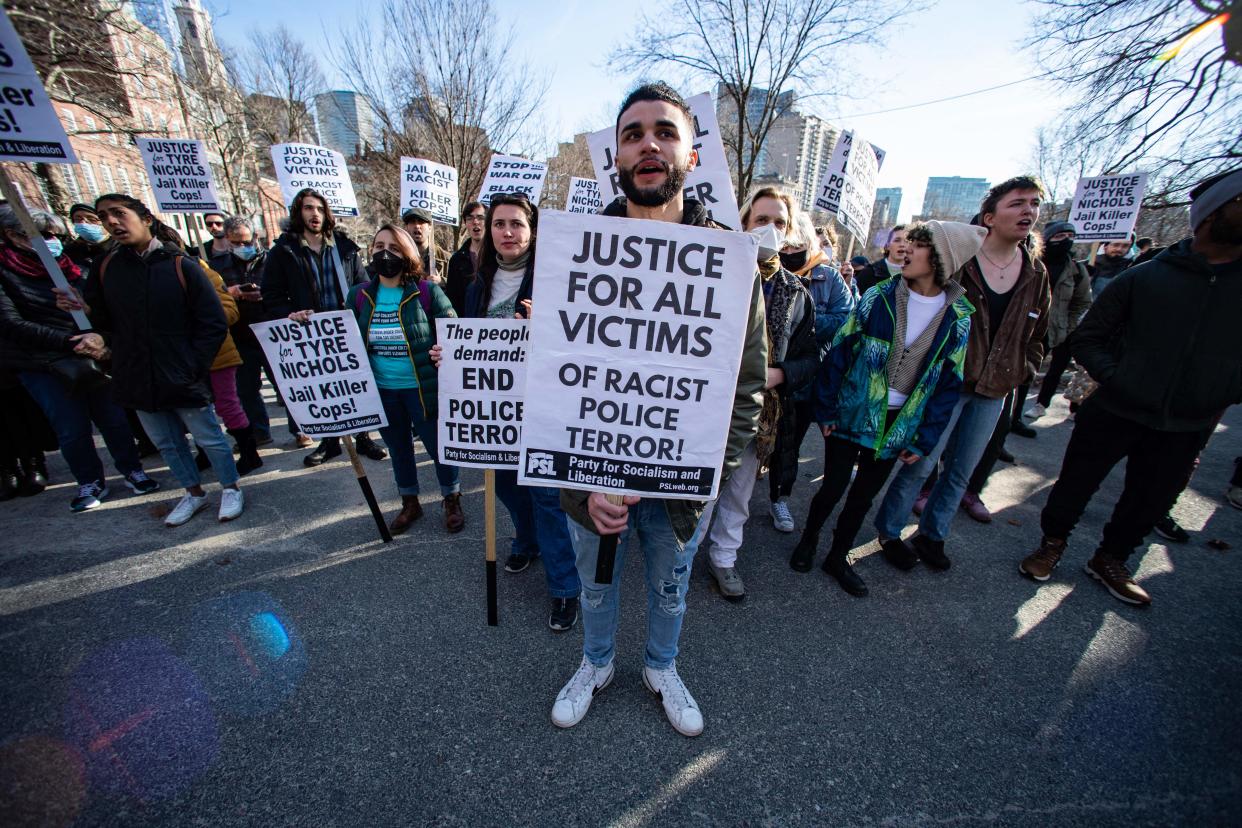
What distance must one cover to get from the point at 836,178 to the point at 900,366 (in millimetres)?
3251

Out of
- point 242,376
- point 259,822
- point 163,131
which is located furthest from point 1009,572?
point 163,131

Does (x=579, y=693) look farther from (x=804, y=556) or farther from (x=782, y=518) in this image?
(x=782, y=518)

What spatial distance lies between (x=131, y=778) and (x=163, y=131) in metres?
22.1

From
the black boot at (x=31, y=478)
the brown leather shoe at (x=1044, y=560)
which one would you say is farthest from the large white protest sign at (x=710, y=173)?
the black boot at (x=31, y=478)

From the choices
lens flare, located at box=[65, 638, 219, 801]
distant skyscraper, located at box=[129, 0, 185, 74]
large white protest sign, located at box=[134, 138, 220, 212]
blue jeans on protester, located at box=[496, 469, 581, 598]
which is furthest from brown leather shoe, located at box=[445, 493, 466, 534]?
distant skyscraper, located at box=[129, 0, 185, 74]

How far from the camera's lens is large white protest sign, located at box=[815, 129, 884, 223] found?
4895 mm

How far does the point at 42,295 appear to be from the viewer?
3.75 meters

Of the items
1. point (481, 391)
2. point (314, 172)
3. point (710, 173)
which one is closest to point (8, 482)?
point (314, 172)

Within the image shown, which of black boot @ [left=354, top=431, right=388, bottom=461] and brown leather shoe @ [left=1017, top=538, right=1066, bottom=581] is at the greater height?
brown leather shoe @ [left=1017, top=538, right=1066, bottom=581]

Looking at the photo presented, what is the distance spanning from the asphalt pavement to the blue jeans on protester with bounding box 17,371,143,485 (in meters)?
0.67

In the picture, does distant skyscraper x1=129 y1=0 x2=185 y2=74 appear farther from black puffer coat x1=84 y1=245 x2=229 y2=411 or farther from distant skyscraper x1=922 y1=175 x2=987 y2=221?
distant skyscraper x1=922 y1=175 x2=987 y2=221

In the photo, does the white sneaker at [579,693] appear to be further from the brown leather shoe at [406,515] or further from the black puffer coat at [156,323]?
the black puffer coat at [156,323]

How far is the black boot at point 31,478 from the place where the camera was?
14.0 ft

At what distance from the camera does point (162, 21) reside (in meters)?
14.9
